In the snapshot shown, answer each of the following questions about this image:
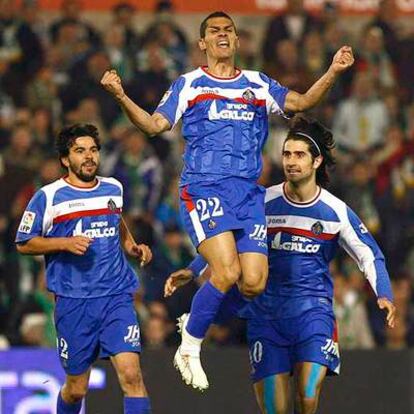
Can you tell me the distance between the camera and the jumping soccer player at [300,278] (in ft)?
38.4

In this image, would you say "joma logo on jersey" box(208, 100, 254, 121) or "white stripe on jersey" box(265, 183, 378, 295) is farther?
"white stripe on jersey" box(265, 183, 378, 295)

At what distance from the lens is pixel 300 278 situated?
11805mm

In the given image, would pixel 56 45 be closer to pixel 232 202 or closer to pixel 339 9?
pixel 339 9

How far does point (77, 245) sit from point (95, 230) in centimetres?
38

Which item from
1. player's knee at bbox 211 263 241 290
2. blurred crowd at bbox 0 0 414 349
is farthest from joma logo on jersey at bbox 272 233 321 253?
blurred crowd at bbox 0 0 414 349

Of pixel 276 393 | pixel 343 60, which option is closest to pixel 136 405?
pixel 276 393

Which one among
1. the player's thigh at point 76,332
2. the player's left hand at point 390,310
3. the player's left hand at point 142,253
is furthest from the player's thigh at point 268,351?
the player's thigh at point 76,332

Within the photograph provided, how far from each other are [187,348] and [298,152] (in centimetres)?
150

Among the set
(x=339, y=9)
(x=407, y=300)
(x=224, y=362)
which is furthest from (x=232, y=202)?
(x=339, y=9)

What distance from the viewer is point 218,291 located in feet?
37.2

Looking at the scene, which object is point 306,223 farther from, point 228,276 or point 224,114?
point 224,114

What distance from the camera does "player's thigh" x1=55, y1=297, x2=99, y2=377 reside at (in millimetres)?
11828

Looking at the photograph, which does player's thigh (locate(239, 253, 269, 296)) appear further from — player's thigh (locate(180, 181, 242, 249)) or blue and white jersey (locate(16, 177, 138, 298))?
blue and white jersey (locate(16, 177, 138, 298))

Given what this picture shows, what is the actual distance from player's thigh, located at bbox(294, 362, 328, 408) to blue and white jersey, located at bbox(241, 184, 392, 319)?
38 cm
